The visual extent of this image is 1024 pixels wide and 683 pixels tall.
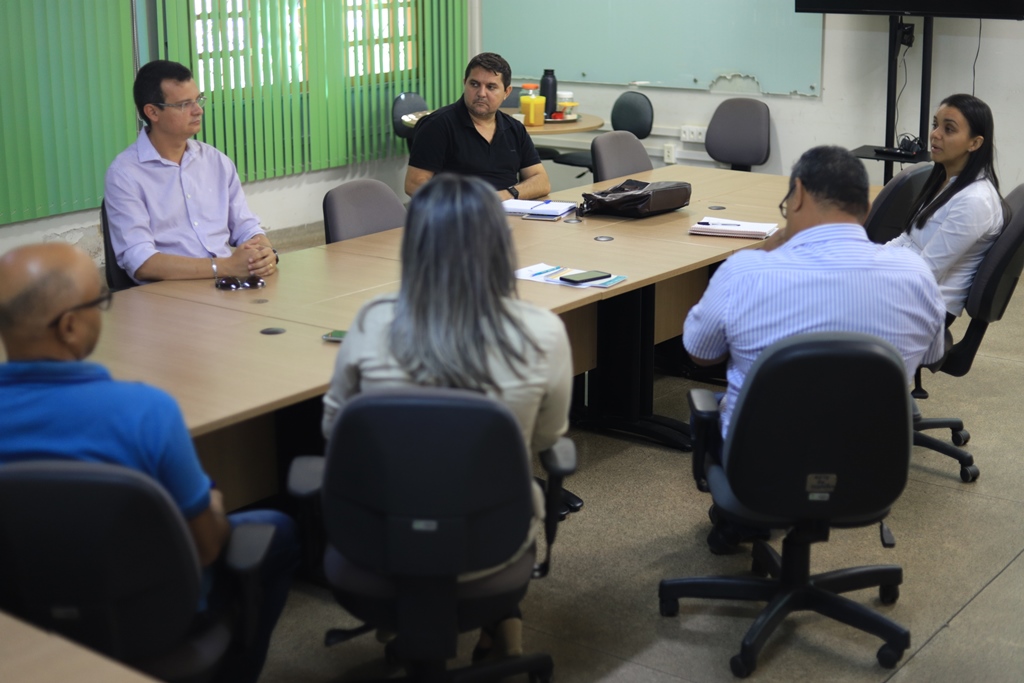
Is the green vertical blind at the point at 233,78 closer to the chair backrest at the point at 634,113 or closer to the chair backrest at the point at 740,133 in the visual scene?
the chair backrest at the point at 634,113

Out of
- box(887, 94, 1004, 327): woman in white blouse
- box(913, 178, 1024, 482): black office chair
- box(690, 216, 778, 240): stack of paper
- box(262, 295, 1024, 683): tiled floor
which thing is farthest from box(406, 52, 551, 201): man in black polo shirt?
box(913, 178, 1024, 482): black office chair

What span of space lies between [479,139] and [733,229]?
1.35 m

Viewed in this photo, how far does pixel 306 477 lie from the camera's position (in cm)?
224

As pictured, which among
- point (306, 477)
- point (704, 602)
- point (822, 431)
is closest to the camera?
point (306, 477)

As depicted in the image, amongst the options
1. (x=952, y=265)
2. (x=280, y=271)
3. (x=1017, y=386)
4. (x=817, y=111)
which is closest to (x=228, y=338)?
(x=280, y=271)

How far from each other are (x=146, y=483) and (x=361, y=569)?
56cm

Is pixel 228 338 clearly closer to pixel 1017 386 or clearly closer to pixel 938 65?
pixel 1017 386

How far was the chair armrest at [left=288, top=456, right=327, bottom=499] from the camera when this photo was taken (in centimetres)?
219

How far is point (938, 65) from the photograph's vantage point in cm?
677

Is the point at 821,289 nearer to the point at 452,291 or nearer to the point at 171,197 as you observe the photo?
the point at 452,291

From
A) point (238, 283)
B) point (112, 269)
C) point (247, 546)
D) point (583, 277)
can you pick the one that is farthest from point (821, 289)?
point (112, 269)

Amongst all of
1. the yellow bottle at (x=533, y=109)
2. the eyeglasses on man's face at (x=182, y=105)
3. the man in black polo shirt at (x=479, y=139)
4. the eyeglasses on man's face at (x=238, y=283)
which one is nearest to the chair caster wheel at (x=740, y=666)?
the eyeglasses on man's face at (x=238, y=283)

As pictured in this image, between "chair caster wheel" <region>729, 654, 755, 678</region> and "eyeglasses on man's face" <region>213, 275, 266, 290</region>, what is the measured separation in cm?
179

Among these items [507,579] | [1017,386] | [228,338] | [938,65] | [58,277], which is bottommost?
[1017,386]
